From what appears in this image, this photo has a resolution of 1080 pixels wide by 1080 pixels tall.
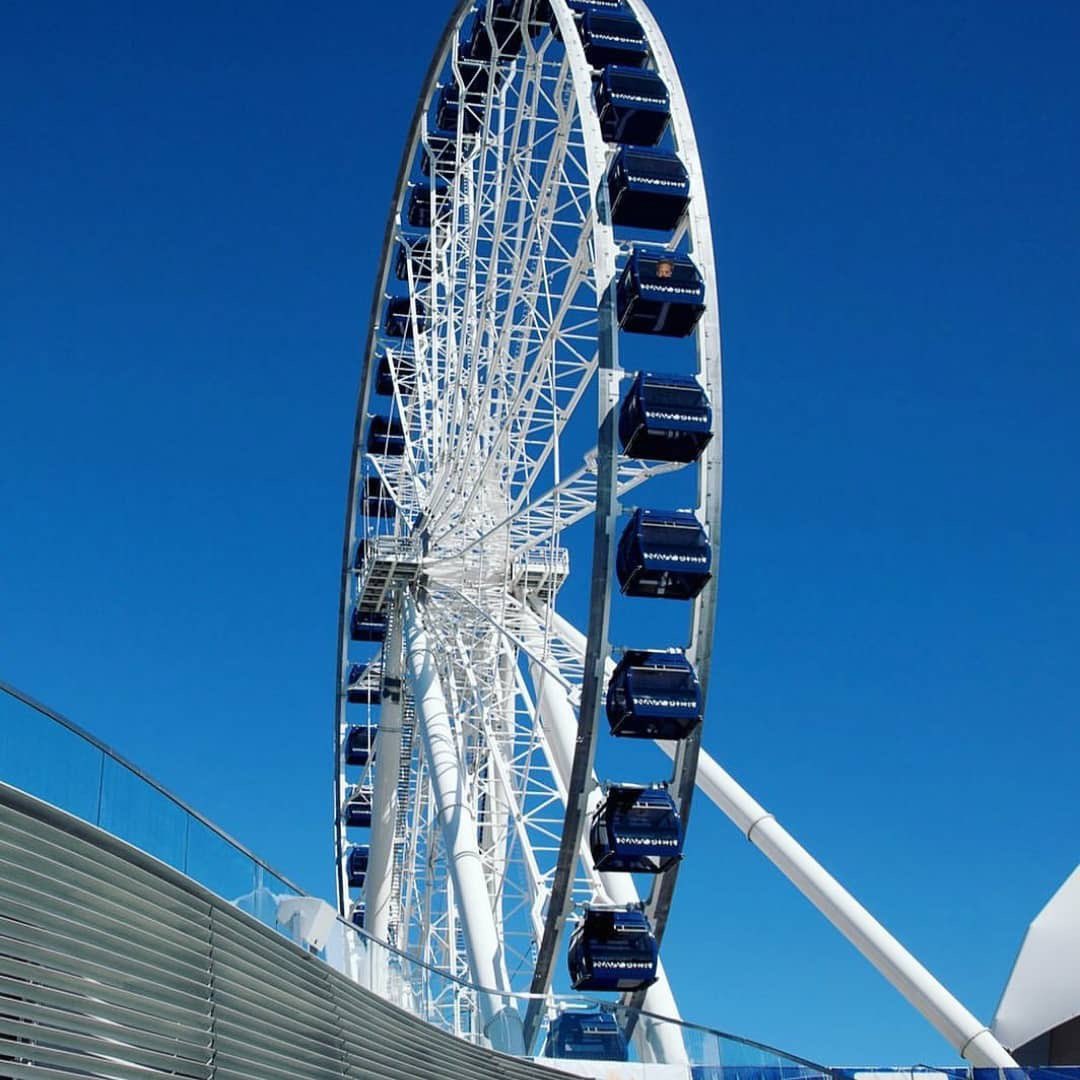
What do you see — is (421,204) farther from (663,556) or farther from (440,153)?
(663,556)

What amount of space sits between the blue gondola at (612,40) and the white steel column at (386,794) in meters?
11.5

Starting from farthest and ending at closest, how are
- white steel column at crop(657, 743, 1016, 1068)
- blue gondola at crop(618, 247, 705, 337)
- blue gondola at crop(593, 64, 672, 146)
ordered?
blue gondola at crop(593, 64, 672, 146) < blue gondola at crop(618, 247, 705, 337) < white steel column at crop(657, 743, 1016, 1068)

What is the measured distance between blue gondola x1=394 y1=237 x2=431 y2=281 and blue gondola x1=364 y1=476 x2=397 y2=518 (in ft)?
15.2

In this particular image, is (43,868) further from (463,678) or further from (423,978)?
(463,678)

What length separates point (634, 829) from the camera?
23500 mm

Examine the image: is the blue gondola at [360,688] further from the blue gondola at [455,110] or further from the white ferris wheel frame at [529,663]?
the blue gondola at [455,110]

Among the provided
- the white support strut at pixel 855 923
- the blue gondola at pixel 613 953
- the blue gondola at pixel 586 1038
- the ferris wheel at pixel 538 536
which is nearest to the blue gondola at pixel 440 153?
the ferris wheel at pixel 538 536

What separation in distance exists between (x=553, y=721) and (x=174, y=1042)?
17.2 metres

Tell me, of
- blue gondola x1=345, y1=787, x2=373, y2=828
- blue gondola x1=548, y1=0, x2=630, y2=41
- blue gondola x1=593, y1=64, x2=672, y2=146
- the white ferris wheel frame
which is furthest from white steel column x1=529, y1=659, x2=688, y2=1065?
blue gondola x1=345, y1=787, x2=373, y2=828

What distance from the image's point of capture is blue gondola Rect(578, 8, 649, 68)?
2623cm

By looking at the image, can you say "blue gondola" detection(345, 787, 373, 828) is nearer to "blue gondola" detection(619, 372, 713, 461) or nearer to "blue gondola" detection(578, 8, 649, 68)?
"blue gondola" detection(619, 372, 713, 461)

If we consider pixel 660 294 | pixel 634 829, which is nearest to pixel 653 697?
pixel 634 829

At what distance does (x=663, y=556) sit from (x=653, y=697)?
2010 mm

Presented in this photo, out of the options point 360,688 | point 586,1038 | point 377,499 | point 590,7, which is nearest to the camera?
point 586,1038
